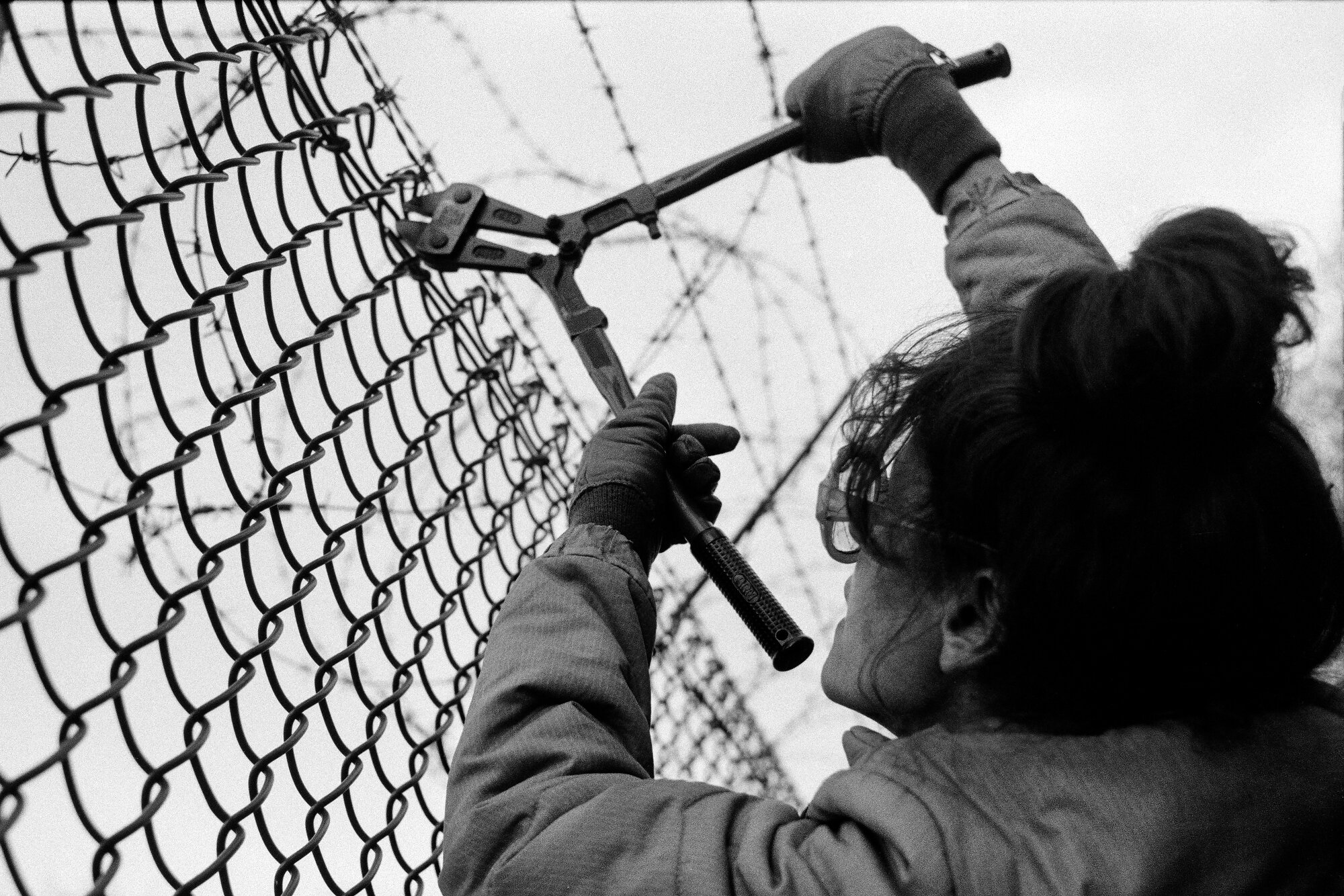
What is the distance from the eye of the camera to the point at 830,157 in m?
2.28

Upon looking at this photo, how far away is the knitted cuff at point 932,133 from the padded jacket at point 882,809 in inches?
40.6

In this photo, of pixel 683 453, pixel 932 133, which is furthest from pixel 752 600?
pixel 932 133

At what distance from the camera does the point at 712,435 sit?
69.6 inches

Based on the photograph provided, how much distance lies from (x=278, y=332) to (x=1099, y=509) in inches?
35.4

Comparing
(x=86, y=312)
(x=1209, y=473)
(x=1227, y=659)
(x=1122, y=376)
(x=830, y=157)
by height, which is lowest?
Answer: (x=1227, y=659)

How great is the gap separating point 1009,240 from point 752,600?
0.66m

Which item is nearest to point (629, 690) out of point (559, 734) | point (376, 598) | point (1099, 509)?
point (559, 734)

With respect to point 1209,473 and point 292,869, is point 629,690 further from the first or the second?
point 1209,473

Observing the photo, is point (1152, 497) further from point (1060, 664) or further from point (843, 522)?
point (843, 522)

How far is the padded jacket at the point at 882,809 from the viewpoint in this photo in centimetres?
112

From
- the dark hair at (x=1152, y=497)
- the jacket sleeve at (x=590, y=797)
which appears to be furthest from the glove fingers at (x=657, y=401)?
the dark hair at (x=1152, y=497)

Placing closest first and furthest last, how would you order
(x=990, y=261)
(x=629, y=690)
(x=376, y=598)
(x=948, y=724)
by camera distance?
1. (x=948, y=724)
2. (x=629, y=690)
3. (x=376, y=598)
4. (x=990, y=261)

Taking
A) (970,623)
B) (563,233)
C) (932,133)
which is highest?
(563,233)

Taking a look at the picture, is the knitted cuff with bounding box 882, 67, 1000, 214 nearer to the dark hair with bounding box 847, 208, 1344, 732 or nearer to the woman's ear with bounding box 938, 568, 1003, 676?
the dark hair with bounding box 847, 208, 1344, 732
